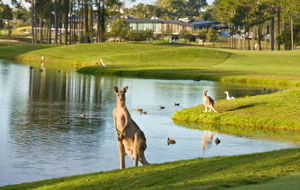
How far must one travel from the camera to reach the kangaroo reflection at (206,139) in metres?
33.1

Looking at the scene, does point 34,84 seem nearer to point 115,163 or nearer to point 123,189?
point 115,163

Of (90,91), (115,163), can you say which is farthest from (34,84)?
(115,163)

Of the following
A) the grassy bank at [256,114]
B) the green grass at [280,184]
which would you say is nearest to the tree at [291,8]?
the grassy bank at [256,114]

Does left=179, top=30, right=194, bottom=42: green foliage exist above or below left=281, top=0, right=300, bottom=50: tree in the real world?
below

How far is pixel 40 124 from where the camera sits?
3959 centimetres

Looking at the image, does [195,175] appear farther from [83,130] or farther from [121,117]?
[83,130]

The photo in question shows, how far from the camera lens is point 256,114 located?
1607 inches

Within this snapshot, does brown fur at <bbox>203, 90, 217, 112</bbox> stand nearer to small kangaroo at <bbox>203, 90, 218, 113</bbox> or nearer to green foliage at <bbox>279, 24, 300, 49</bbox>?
small kangaroo at <bbox>203, 90, 218, 113</bbox>

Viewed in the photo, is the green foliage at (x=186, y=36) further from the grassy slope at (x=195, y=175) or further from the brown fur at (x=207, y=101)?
the grassy slope at (x=195, y=175)

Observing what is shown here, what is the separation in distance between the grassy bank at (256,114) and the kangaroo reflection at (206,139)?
10.4ft

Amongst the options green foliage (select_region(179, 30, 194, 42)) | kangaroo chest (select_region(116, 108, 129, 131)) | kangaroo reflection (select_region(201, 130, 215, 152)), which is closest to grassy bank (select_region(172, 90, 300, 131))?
kangaroo reflection (select_region(201, 130, 215, 152))

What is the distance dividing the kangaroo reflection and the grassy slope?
10.2m

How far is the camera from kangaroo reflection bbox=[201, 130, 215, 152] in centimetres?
3312

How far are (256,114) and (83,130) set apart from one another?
415 inches
